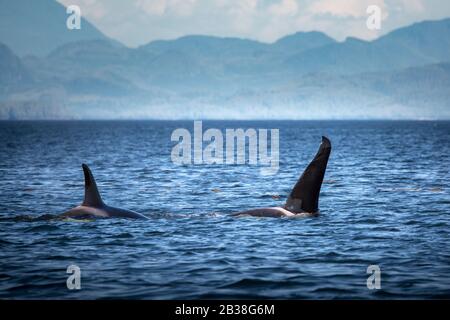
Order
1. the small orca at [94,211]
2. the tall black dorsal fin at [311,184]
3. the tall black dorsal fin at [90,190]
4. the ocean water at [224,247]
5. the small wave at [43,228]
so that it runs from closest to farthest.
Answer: the ocean water at [224,247] < the tall black dorsal fin at [311,184] < the tall black dorsal fin at [90,190] < the small wave at [43,228] < the small orca at [94,211]

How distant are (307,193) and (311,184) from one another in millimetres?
660

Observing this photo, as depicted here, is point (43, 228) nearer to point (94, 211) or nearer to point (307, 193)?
point (94, 211)

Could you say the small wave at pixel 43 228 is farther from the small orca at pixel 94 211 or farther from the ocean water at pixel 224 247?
the small orca at pixel 94 211

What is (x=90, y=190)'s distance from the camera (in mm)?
23609

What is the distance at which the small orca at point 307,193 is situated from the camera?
2252cm

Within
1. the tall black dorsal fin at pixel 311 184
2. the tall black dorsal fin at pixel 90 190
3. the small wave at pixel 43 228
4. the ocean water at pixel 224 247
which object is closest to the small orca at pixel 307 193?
the tall black dorsal fin at pixel 311 184

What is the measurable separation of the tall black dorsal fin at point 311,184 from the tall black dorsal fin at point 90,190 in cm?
588

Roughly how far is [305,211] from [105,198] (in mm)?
12946

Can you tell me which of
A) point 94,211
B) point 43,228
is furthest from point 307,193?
point 43,228

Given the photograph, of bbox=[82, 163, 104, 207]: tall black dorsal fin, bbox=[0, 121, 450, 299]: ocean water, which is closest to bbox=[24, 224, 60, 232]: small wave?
bbox=[0, 121, 450, 299]: ocean water

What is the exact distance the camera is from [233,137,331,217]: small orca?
22.5 meters

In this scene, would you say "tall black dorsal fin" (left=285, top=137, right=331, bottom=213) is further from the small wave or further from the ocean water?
the small wave
